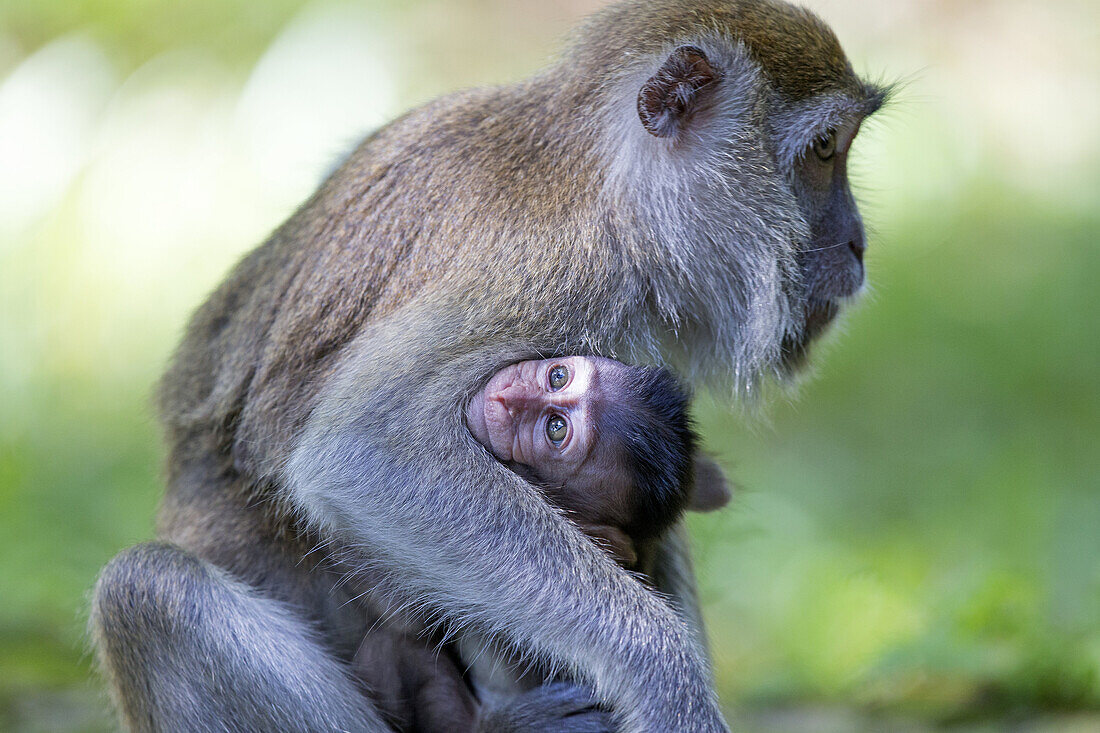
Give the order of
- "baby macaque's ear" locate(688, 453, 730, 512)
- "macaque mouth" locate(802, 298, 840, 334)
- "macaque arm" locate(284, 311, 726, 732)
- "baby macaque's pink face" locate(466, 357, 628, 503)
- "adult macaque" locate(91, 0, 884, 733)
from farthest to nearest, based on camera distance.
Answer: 1. "baby macaque's ear" locate(688, 453, 730, 512)
2. "macaque mouth" locate(802, 298, 840, 334)
3. "baby macaque's pink face" locate(466, 357, 628, 503)
4. "adult macaque" locate(91, 0, 884, 733)
5. "macaque arm" locate(284, 311, 726, 732)

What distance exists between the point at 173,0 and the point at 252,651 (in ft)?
30.1

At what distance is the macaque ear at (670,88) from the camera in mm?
4332

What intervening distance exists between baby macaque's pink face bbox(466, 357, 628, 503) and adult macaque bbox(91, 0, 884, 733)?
9 cm

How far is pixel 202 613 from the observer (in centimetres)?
413

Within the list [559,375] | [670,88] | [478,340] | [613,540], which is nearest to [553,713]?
[613,540]

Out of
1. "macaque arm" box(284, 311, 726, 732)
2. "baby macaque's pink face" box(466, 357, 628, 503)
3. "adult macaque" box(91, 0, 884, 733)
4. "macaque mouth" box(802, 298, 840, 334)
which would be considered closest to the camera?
"macaque arm" box(284, 311, 726, 732)

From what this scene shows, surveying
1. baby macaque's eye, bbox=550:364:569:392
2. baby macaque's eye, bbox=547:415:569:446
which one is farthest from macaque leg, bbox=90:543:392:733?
baby macaque's eye, bbox=550:364:569:392

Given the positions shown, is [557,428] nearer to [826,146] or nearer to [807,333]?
[807,333]

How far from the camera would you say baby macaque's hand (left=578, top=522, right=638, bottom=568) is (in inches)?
167

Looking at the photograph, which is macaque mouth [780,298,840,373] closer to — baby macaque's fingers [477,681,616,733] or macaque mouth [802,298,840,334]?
macaque mouth [802,298,840,334]

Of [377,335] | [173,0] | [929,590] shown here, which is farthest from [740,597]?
[173,0]

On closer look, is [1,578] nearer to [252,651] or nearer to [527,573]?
[252,651]

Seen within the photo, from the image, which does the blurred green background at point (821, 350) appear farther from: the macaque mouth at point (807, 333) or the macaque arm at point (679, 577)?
the macaque arm at point (679, 577)

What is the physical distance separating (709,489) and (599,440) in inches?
34.4
